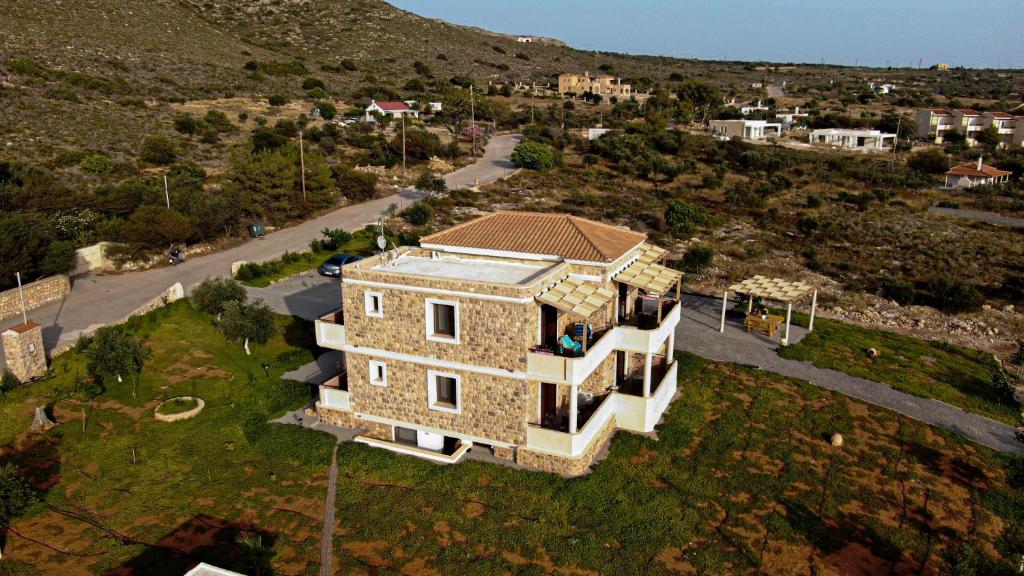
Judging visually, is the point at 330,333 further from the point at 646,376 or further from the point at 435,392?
the point at 646,376

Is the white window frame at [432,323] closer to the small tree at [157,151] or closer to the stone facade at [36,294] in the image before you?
the stone facade at [36,294]

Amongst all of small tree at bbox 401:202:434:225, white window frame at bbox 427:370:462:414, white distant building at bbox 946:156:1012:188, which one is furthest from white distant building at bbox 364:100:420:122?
white window frame at bbox 427:370:462:414

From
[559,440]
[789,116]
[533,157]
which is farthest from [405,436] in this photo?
[789,116]

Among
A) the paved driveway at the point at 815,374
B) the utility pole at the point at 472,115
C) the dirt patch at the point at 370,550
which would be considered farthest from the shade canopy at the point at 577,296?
the utility pole at the point at 472,115

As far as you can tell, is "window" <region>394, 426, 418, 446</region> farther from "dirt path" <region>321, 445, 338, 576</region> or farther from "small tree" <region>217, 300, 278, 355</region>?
"small tree" <region>217, 300, 278, 355</region>

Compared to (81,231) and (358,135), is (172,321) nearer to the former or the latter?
(81,231)

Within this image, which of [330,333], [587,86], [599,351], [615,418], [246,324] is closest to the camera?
[599,351]
